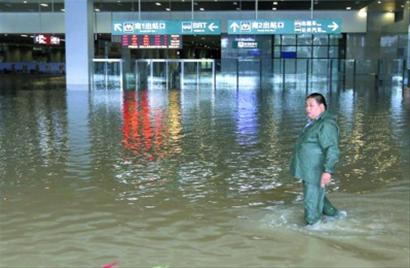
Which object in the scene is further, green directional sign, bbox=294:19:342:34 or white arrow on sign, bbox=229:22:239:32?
white arrow on sign, bbox=229:22:239:32

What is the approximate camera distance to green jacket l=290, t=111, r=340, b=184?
519cm

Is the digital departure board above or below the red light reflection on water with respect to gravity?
above

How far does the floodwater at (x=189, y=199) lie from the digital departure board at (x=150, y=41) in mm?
21331

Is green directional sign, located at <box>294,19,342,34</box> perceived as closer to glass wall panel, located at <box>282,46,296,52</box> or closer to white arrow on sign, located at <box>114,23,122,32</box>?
white arrow on sign, located at <box>114,23,122,32</box>

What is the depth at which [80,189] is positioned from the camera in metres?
7.54

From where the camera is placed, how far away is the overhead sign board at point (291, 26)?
30297mm

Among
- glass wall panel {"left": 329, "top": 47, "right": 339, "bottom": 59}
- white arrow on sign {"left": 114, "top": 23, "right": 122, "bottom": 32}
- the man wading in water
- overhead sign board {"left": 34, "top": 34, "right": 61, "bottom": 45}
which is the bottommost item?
the man wading in water

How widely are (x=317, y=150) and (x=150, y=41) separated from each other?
30415 mm

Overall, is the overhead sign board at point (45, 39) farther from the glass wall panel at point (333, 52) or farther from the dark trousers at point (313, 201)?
the dark trousers at point (313, 201)

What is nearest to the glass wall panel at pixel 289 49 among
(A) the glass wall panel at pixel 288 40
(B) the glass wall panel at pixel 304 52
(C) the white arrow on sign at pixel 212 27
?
(A) the glass wall panel at pixel 288 40

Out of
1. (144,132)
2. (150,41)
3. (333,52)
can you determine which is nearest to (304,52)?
(333,52)

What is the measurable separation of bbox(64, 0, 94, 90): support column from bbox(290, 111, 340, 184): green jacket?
27859 millimetres

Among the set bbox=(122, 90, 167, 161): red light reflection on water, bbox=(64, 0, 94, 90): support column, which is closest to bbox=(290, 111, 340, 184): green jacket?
bbox=(122, 90, 167, 161): red light reflection on water

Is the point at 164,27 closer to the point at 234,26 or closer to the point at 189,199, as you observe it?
the point at 234,26
